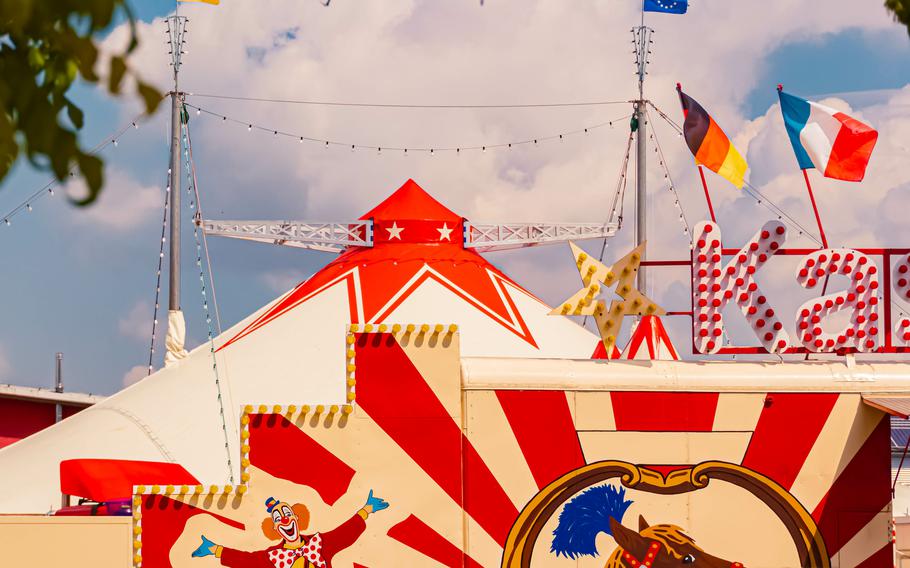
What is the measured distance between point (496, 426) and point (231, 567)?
3428 millimetres

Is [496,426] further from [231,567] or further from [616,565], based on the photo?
[231,567]

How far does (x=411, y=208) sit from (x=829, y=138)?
Result: 1029cm

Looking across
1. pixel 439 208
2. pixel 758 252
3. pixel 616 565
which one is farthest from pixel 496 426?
pixel 439 208

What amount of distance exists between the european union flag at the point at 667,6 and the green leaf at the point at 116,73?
21601 millimetres

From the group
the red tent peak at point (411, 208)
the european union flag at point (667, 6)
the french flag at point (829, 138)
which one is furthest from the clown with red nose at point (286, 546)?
the european union flag at point (667, 6)

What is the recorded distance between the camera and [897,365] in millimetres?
14125

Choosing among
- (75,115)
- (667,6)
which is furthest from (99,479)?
(667,6)

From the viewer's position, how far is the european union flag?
79.6ft

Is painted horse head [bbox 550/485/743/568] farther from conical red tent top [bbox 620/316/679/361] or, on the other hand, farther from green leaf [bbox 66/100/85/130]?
green leaf [bbox 66/100/85/130]

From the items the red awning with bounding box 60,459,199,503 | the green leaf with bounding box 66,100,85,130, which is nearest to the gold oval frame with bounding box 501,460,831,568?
the red awning with bounding box 60,459,199,503

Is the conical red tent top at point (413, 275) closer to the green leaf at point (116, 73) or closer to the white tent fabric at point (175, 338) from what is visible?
the white tent fabric at point (175, 338)

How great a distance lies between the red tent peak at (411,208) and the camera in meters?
23.8

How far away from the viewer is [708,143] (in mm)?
15945

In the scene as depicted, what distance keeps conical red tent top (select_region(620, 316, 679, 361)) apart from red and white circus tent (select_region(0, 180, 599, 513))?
9.23 ft
